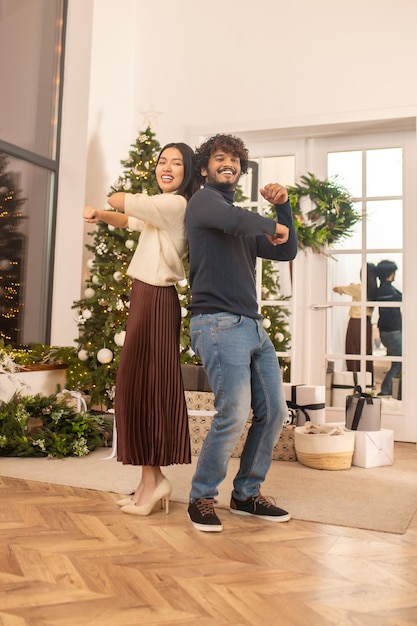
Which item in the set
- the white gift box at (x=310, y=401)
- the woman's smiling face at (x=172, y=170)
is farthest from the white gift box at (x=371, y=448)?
the woman's smiling face at (x=172, y=170)

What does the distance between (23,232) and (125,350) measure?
2.70 meters

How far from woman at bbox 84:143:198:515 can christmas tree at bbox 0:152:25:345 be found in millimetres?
2425

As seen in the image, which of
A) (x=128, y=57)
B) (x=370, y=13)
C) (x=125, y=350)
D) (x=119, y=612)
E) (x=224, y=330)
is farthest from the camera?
(x=128, y=57)

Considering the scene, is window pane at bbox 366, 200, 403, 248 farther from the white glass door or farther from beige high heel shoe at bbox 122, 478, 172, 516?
beige high heel shoe at bbox 122, 478, 172, 516

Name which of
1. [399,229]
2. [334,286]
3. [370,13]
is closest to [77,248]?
[334,286]

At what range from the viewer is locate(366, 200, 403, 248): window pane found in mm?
4871

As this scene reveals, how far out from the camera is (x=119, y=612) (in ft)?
5.15

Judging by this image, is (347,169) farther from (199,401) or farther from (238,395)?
(238,395)

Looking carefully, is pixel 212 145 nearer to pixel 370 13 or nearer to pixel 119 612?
pixel 119 612

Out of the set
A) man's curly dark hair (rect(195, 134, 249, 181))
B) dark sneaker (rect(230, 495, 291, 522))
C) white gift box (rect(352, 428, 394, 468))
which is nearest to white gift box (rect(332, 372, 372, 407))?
white gift box (rect(352, 428, 394, 468))

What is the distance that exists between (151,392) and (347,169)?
10.5ft

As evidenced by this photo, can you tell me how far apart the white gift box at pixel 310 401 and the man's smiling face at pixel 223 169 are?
189 cm

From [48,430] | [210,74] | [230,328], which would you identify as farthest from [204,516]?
[210,74]

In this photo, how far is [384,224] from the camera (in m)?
4.91
